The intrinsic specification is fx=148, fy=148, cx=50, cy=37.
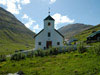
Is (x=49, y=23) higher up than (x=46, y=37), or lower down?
higher up

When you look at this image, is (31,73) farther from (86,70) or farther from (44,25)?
(44,25)

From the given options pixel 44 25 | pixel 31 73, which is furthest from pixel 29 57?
pixel 44 25

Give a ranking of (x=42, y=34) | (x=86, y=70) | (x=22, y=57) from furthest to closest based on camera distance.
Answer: (x=42, y=34)
(x=22, y=57)
(x=86, y=70)

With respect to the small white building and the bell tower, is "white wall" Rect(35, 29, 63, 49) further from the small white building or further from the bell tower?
the bell tower

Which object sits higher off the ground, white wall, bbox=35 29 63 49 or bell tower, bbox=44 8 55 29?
bell tower, bbox=44 8 55 29

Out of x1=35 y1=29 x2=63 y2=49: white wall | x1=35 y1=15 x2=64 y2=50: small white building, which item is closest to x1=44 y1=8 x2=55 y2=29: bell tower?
x1=35 y1=15 x2=64 y2=50: small white building

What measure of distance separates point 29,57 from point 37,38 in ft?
45.0

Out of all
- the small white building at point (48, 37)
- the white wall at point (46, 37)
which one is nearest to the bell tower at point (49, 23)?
the small white building at point (48, 37)

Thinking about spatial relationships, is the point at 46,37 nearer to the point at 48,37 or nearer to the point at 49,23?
the point at 48,37

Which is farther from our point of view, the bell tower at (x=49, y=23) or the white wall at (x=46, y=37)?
the bell tower at (x=49, y=23)

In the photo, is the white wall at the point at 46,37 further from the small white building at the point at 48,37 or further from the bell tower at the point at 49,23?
the bell tower at the point at 49,23

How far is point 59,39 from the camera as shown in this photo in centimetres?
4453

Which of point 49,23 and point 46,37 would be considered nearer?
point 46,37

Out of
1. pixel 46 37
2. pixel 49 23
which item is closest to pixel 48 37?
pixel 46 37
